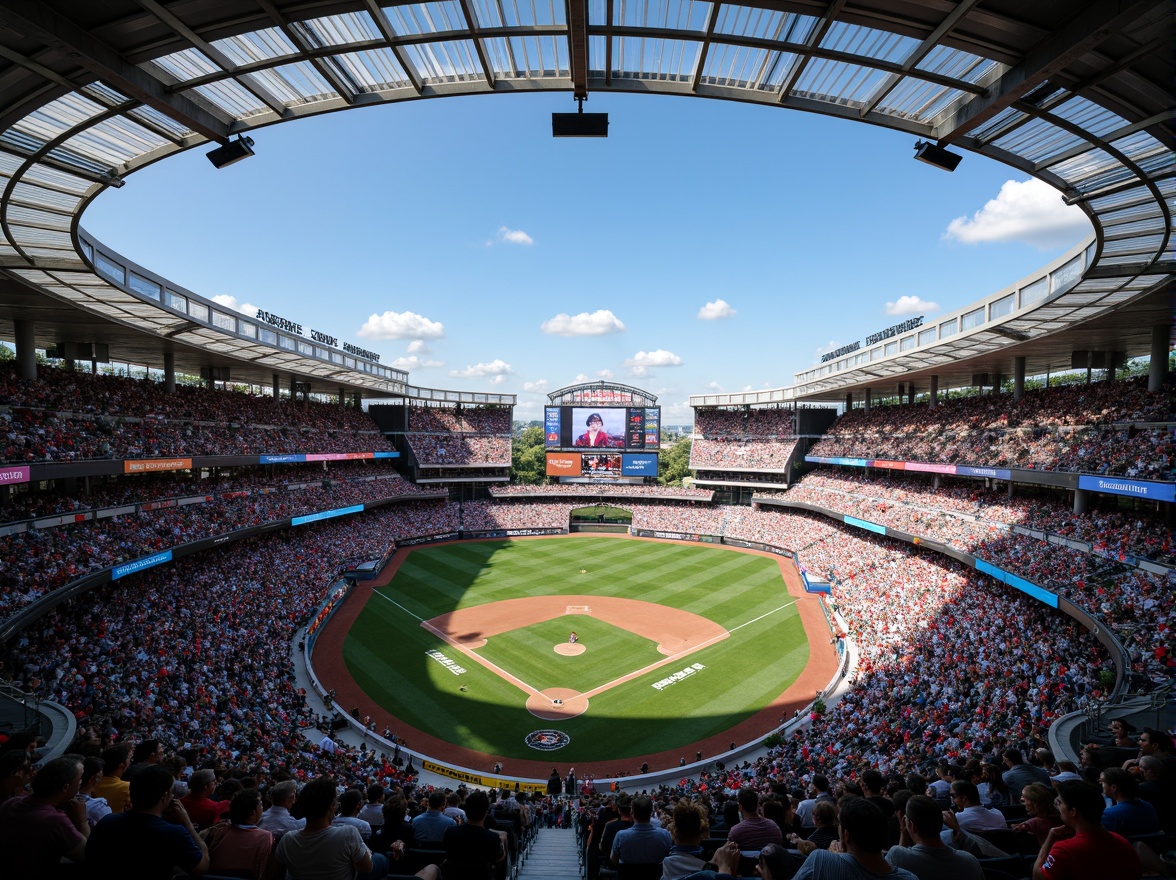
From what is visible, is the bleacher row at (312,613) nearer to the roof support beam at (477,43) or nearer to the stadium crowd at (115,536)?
the stadium crowd at (115,536)

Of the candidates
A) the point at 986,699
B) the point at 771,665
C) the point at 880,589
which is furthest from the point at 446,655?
the point at 880,589

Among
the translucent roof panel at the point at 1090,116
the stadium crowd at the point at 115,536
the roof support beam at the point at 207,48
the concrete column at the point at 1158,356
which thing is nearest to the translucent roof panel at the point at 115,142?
the roof support beam at the point at 207,48

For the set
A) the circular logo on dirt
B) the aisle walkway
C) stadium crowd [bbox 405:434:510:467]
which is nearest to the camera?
the aisle walkway

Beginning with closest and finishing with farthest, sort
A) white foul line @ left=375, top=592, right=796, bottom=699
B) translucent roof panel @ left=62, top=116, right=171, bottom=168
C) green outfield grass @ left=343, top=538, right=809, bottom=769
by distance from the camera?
translucent roof panel @ left=62, top=116, right=171, bottom=168 → green outfield grass @ left=343, top=538, right=809, bottom=769 → white foul line @ left=375, top=592, right=796, bottom=699

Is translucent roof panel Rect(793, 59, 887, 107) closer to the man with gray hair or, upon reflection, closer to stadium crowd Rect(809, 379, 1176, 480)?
the man with gray hair

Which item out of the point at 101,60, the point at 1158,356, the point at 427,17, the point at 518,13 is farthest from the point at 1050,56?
the point at 1158,356

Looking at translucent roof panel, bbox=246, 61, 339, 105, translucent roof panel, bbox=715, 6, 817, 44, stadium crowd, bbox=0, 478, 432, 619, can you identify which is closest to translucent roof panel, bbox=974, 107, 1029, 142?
translucent roof panel, bbox=715, 6, 817, 44
